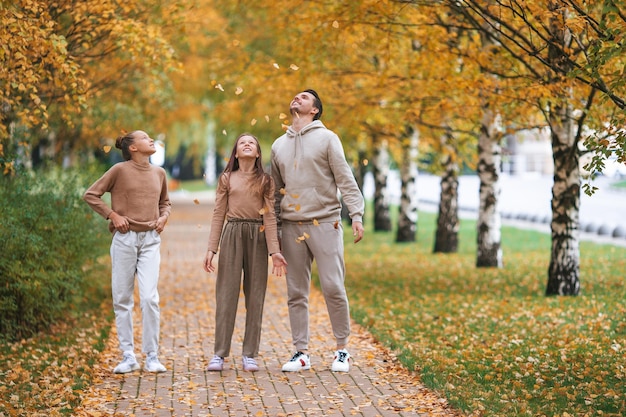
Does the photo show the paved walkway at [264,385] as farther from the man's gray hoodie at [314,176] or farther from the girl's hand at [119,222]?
the man's gray hoodie at [314,176]

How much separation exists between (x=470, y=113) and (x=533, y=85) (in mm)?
3092

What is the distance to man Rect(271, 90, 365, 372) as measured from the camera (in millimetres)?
7930

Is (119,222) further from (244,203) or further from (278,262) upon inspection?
(278,262)

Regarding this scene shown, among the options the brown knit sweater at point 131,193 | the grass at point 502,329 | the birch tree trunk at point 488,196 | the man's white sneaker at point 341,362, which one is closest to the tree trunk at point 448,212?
the grass at point 502,329

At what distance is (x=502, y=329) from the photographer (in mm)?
10602

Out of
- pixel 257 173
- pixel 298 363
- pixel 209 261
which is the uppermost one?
pixel 257 173

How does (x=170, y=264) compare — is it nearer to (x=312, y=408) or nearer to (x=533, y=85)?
(x=533, y=85)

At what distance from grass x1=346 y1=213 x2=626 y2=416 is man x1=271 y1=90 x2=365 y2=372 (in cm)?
94

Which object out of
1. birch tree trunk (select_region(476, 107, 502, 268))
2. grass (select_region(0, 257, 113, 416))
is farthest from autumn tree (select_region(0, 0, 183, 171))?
birch tree trunk (select_region(476, 107, 502, 268))

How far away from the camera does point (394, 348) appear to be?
934cm

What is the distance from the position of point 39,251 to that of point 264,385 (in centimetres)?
372

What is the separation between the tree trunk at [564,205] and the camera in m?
13.0

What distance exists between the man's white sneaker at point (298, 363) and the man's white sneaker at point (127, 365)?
1241mm

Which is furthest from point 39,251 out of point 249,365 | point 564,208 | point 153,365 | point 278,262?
point 564,208
